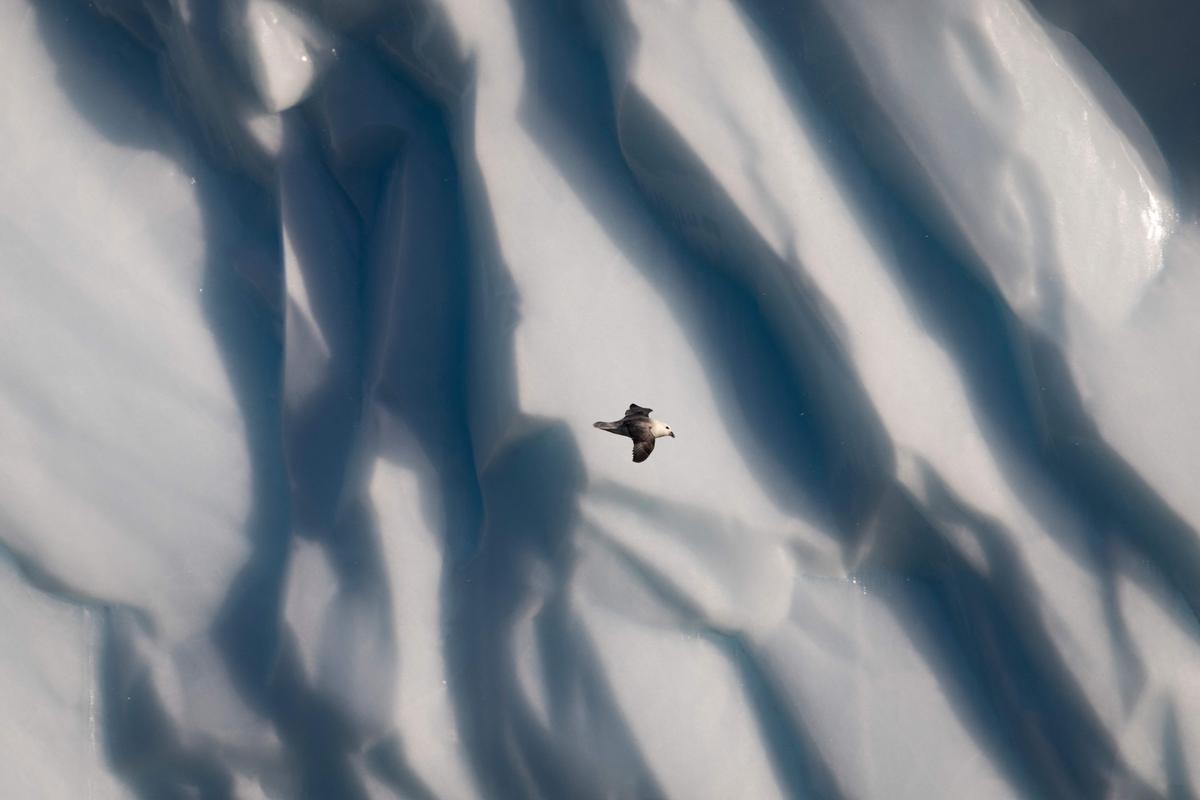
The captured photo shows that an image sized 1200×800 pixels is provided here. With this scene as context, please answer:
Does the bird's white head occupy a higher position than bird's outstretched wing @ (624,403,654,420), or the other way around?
bird's outstretched wing @ (624,403,654,420)

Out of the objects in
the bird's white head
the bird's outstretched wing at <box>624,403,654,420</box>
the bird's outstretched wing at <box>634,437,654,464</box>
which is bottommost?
the bird's outstretched wing at <box>634,437,654,464</box>

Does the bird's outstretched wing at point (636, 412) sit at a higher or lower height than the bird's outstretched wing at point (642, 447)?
higher

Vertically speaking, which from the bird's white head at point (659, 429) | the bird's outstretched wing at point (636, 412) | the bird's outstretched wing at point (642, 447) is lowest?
the bird's outstretched wing at point (642, 447)

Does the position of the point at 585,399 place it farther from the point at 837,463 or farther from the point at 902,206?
the point at 902,206

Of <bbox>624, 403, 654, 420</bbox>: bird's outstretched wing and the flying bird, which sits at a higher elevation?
<bbox>624, 403, 654, 420</bbox>: bird's outstretched wing

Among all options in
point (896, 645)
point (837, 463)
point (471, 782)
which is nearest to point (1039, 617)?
point (896, 645)
